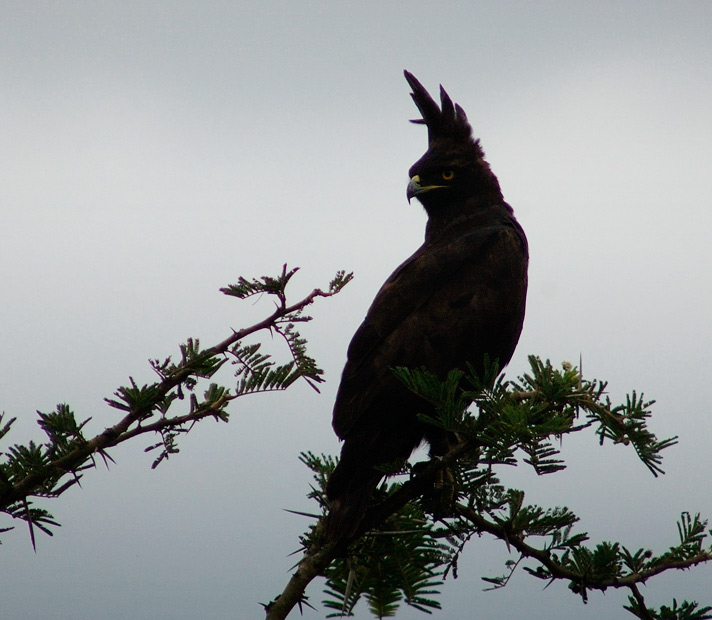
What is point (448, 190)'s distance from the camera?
18.5ft

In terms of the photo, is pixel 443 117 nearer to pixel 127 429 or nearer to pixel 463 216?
pixel 463 216

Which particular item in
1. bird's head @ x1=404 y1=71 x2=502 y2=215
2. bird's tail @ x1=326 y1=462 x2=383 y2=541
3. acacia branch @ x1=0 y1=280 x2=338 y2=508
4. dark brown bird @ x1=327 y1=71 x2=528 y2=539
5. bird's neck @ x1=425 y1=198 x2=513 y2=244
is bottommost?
acacia branch @ x1=0 y1=280 x2=338 y2=508

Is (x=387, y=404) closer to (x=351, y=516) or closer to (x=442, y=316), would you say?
(x=442, y=316)

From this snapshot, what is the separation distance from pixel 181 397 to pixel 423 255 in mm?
2714

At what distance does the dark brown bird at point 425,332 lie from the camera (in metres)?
3.83

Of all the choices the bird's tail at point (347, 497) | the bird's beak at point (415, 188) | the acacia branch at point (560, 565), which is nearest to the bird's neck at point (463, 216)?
the bird's beak at point (415, 188)

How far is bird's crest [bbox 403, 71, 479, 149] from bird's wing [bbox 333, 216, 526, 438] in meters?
1.41

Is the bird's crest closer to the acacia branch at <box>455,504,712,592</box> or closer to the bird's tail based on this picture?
the bird's tail

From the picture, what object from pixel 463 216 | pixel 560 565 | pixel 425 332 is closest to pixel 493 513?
pixel 560 565

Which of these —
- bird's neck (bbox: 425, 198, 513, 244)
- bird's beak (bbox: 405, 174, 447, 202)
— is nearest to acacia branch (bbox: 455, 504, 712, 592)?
bird's neck (bbox: 425, 198, 513, 244)

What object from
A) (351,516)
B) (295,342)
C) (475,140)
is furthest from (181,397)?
(475,140)

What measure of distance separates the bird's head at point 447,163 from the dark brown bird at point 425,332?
31 cm

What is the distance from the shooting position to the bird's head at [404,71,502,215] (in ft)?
18.5

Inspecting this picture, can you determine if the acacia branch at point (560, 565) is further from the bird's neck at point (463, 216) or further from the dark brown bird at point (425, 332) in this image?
the bird's neck at point (463, 216)
